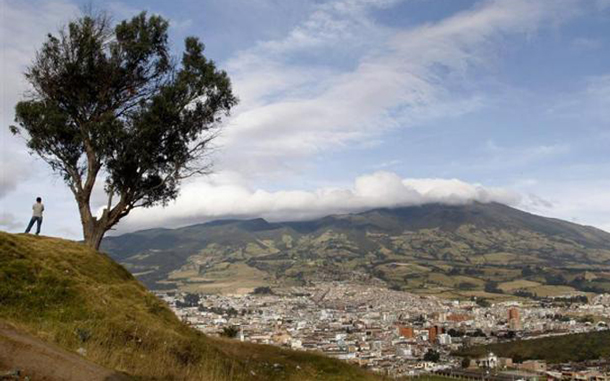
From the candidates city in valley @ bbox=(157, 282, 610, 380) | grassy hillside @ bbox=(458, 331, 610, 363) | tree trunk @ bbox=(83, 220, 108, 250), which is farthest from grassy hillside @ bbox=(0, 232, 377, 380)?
grassy hillside @ bbox=(458, 331, 610, 363)

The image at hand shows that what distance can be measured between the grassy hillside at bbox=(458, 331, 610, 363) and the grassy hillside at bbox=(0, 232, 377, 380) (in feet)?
203

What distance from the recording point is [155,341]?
15.4 m

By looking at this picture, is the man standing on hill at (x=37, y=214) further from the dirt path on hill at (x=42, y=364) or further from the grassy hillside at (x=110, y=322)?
the dirt path on hill at (x=42, y=364)

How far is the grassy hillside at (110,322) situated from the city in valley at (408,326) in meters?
6.11

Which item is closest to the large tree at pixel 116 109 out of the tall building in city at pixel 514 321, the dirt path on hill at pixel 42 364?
the dirt path on hill at pixel 42 364

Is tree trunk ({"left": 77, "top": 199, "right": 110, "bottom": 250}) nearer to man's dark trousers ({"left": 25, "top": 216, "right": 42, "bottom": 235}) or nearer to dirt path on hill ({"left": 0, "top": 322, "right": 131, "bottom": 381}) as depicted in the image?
man's dark trousers ({"left": 25, "top": 216, "right": 42, "bottom": 235})

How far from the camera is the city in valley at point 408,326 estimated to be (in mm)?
54744

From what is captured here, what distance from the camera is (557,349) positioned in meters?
74.9

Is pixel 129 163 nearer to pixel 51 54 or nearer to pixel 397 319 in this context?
pixel 51 54

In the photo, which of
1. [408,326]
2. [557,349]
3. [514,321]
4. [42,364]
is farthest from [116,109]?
[514,321]

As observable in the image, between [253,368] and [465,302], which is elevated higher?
[253,368]

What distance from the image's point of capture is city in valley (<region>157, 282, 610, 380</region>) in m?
54.7

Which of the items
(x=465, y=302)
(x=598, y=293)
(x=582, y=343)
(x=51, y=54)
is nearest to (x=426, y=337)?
(x=582, y=343)

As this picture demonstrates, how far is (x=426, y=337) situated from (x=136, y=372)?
290 ft
